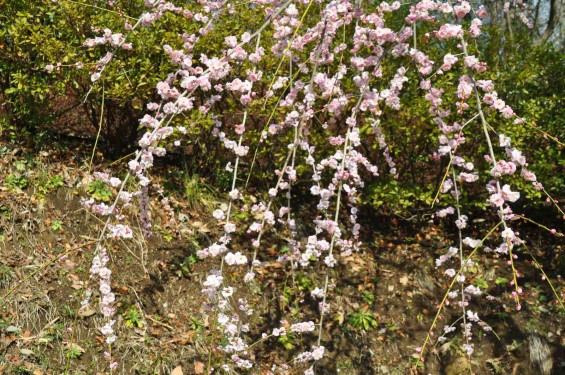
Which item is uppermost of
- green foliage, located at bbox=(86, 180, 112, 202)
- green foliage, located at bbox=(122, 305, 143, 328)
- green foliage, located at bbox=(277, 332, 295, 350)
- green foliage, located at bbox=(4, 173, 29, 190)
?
green foliage, located at bbox=(4, 173, 29, 190)

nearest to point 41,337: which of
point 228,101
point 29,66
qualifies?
point 29,66

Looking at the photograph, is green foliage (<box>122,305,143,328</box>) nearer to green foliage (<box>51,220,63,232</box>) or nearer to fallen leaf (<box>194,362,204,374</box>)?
fallen leaf (<box>194,362,204,374</box>)

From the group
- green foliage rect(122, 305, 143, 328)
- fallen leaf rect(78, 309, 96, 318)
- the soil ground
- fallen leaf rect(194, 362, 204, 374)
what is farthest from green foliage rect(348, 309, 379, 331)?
fallen leaf rect(78, 309, 96, 318)

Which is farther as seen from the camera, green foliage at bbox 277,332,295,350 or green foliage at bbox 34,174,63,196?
green foliage at bbox 34,174,63,196

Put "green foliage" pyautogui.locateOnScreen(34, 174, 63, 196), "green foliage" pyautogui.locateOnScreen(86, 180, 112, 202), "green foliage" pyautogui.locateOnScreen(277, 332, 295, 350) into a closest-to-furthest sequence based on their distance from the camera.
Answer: "green foliage" pyautogui.locateOnScreen(277, 332, 295, 350) < "green foliage" pyautogui.locateOnScreen(34, 174, 63, 196) < "green foliage" pyautogui.locateOnScreen(86, 180, 112, 202)

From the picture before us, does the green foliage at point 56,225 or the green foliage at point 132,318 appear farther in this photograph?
the green foliage at point 56,225

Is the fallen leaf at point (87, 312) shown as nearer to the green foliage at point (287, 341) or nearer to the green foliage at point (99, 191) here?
the green foliage at point (99, 191)

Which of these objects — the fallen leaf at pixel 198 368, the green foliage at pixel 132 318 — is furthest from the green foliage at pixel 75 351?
the fallen leaf at pixel 198 368

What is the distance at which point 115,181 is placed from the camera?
2.37 metres

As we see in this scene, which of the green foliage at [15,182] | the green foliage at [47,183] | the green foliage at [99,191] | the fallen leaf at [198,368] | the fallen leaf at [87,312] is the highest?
the green foliage at [15,182]

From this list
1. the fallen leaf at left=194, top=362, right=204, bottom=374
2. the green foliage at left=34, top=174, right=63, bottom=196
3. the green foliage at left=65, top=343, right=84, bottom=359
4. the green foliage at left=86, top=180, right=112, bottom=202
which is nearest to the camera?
the green foliage at left=65, top=343, right=84, bottom=359

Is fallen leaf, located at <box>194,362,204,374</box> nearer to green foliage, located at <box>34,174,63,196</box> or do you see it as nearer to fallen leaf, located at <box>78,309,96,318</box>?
fallen leaf, located at <box>78,309,96,318</box>

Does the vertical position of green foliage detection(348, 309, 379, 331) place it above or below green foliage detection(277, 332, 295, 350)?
below

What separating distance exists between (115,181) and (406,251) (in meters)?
3.44
